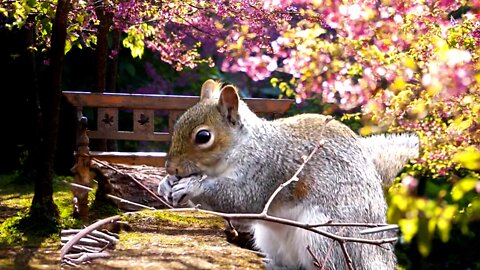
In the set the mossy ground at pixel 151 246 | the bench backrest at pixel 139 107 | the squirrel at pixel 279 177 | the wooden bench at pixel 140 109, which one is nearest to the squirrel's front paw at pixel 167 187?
the squirrel at pixel 279 177

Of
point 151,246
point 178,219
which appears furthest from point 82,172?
point 151,246

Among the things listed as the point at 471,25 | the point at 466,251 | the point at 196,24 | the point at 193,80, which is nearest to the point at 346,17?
the point at 471,25

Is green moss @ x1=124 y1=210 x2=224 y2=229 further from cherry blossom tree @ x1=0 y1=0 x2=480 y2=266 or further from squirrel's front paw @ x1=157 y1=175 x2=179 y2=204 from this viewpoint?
squirrel's front paw @ x1=157 y1=175 x2=179 y2=204

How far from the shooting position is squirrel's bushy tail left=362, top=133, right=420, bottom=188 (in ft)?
13.1

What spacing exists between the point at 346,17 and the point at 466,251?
1.37m

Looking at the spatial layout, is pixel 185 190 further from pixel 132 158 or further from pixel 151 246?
pixel 132 158

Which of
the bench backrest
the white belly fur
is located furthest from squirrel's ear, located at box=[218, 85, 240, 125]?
the bench backrest

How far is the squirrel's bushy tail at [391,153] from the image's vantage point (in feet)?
13.1

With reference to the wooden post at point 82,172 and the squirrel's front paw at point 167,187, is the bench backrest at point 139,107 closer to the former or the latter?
the wooden post at point 82,172

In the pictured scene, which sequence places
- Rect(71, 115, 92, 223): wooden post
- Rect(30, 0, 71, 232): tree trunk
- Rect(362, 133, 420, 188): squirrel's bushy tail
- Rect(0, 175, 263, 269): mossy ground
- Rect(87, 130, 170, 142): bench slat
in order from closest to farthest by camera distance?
Rect(362, 133, 420, 188): squirrel's bushy tail < Rect(0, 175, 263, 269): mossy ground < Rect(30, 0, 71, 232): tree trunk < Rect(71, 115, 92, 223): wooden post < Rect(87, 130, 170, 142): bench slat

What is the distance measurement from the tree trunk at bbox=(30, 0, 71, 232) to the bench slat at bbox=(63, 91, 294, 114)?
3.31 ft

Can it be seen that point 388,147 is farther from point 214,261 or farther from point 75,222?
point 75,222

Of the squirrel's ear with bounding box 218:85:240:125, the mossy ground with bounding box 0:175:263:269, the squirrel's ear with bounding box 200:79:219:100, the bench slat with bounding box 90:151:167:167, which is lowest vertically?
the mossy ground with bounding box 0:175:263:269

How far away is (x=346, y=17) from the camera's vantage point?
4648 millimetres
